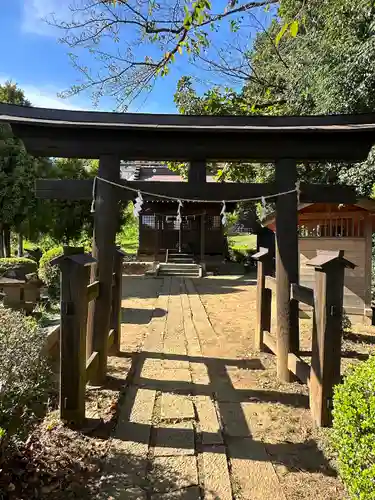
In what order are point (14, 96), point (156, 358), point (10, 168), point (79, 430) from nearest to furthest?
point (79, 430) → point (156, 358) → point (10, 168) → point (14, 96)

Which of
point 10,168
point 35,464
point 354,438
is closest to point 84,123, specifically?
point 35,464

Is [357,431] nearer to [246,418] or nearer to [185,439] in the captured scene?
[185,439]

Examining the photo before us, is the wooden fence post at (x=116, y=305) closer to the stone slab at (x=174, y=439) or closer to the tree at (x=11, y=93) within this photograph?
the stone slab at (x=174, y=439)

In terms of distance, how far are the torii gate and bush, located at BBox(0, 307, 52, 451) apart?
686 millimetres

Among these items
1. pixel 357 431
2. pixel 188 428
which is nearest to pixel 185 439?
pixel 188 428

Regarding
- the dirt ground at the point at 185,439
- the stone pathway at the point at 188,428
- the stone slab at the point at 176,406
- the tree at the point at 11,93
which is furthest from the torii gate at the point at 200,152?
the tree at the point at 11,93

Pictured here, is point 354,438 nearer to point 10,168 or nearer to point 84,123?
point 84,123

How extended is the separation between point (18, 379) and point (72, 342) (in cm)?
48

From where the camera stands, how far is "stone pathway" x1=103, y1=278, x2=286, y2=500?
8.01 feet

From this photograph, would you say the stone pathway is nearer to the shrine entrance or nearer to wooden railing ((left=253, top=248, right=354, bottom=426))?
wooden railing ((left=253, top=248, right=354, bottom=426))

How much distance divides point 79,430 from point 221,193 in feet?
9.15

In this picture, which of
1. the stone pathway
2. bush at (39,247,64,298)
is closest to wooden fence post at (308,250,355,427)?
the stone pathway

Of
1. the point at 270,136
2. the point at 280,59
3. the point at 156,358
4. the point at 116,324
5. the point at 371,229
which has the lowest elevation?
the point at 156,358

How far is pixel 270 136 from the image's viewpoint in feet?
14.0
